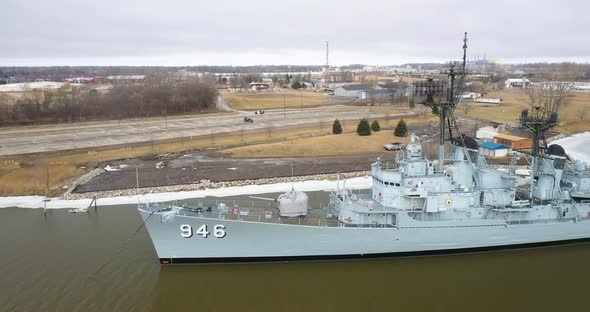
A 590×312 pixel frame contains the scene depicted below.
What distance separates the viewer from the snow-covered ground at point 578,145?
38344mm

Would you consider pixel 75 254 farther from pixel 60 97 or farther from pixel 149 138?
pixel 60 97

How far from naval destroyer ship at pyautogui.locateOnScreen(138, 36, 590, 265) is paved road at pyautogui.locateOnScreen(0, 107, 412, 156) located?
29107 millimetres

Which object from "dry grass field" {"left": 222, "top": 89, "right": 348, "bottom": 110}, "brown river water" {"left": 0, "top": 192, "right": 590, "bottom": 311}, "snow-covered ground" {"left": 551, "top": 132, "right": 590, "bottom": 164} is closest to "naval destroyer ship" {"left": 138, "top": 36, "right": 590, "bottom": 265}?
"brown river water" {"left": 0, "top": 192, "right": 590, "bottom": 311}

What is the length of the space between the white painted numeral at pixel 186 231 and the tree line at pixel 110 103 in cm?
4903

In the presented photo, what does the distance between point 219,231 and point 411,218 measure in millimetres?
8344

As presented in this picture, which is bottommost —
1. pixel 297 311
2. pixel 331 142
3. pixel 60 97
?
pixel 297 311

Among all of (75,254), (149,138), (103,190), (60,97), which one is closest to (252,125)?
(149,138)

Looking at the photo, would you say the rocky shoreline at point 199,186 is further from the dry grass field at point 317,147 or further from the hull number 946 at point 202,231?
the hull number 946 at point 202,231

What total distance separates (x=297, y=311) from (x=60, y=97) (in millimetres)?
61671

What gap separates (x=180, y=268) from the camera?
1789cm

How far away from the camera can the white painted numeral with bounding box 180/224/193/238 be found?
57.1ft

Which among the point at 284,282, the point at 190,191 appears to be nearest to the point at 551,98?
the point at 190,191

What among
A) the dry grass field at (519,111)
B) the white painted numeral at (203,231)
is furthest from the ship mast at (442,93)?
the dry grass field at (519,111)

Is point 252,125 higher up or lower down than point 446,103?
lower down
